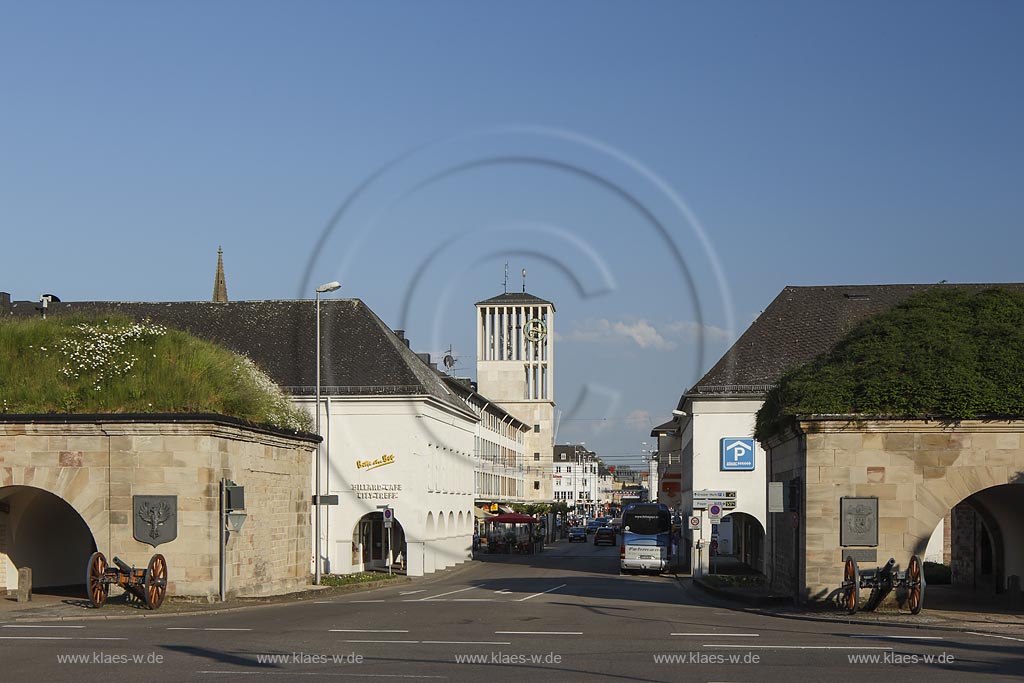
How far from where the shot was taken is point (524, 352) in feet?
396

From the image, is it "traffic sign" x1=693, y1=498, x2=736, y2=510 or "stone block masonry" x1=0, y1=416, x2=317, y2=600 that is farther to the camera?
"traffic sign" x1=693, y1=498, x2=736, y2=510

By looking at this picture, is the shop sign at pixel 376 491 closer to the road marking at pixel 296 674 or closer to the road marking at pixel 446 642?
the road marking at pixel 446 642

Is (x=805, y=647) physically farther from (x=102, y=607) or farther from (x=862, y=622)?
(x=102, y=607)

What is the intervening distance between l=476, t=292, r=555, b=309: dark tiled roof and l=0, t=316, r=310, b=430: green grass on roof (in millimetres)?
81988

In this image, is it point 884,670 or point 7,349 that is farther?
point 7,349

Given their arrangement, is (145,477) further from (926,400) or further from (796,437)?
(926,400)

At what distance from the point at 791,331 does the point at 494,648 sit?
42.3 meters

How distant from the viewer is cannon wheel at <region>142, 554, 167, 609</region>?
2398 centimetres

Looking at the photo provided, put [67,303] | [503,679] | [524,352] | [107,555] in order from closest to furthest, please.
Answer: [503,679] → [107,555] → [67,303] → [524,352]

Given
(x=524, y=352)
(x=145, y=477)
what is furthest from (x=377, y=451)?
(x=524, y=352)

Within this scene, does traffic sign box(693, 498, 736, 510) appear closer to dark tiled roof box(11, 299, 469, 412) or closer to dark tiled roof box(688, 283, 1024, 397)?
dark tiled roof box(688, 283, 1024, 397)

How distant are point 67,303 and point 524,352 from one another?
61.9m

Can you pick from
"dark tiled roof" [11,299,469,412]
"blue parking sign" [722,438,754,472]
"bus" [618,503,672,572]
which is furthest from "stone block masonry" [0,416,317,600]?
"blue parking sign" [722,438,754,472]

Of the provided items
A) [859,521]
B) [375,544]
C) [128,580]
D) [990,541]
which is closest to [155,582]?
[128,580]
